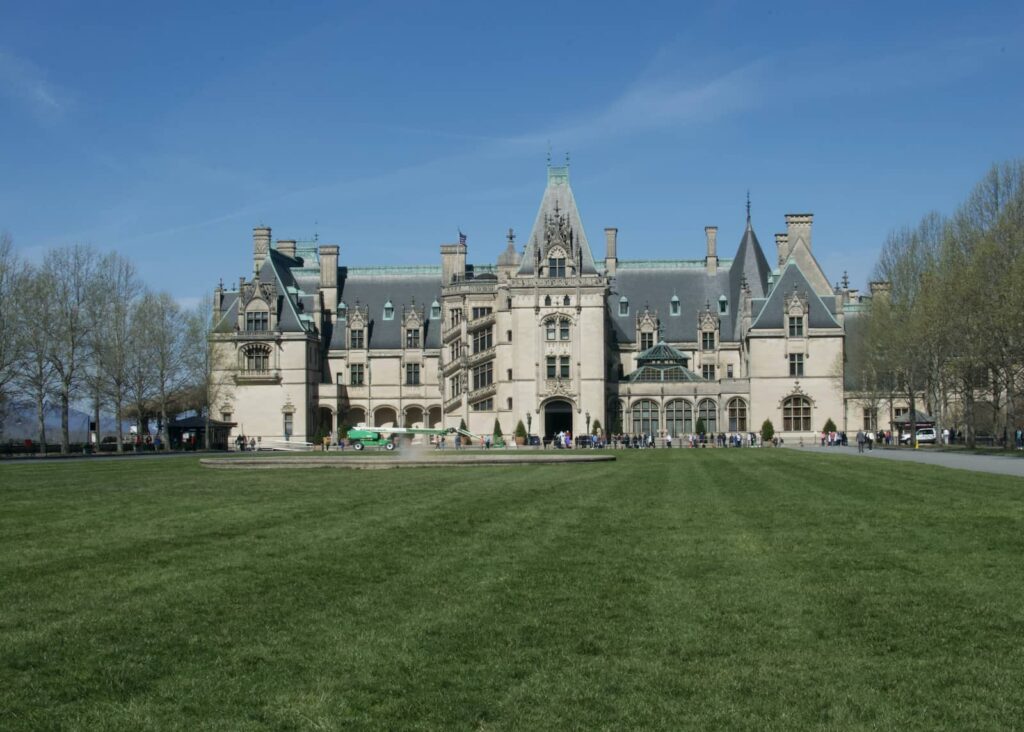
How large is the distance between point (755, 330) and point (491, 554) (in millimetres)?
77192

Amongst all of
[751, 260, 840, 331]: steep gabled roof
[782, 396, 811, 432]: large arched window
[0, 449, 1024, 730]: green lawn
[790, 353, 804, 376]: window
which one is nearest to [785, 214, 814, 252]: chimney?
[751, 260, 840, 331]: steep gabled roof

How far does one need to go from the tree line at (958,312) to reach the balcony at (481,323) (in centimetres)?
2779

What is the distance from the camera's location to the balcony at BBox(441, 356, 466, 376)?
92644 mm

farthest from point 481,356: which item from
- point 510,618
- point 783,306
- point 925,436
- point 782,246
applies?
point 510,618

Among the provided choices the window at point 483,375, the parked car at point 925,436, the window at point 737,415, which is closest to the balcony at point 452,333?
the window at point 483,375

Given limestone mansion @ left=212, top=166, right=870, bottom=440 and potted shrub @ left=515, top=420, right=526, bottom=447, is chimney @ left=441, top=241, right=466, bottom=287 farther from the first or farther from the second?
potted shrub @ left=515, top=420, right=526, bottom=447

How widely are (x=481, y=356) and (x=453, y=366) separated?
13.1ft

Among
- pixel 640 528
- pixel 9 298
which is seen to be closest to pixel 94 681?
pixel 640 528

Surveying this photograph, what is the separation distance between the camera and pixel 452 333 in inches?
3765

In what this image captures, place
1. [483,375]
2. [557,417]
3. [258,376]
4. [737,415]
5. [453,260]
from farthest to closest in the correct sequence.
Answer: [453,260] → [258,376] → [483,375] → [737,415] → [557,417]

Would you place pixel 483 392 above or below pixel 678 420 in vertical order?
above

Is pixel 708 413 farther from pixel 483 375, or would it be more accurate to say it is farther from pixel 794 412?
pixel 483 375

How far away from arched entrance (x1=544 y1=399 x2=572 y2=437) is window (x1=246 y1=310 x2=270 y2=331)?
1009 inches

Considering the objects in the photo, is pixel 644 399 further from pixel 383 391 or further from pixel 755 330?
pixel 383 391
